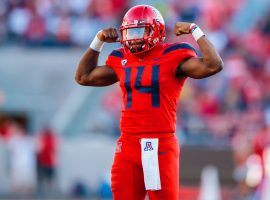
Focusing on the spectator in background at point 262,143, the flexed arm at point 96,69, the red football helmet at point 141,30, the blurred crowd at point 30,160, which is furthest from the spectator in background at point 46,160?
the red football helmet at point 141,30

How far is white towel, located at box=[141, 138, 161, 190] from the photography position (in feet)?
26.1

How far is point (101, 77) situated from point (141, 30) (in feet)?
1.81

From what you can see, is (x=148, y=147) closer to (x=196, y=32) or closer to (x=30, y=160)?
(x=196, y=32)

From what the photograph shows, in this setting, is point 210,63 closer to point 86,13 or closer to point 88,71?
point 88,71

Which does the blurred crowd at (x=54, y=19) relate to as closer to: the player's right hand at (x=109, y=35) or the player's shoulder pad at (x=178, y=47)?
the player's right hand at (x=109, y=35)

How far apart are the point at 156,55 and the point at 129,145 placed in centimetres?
68

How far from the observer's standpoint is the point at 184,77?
26.8 feet

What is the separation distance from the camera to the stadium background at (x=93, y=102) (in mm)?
17484

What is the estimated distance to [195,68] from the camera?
26.2 ft

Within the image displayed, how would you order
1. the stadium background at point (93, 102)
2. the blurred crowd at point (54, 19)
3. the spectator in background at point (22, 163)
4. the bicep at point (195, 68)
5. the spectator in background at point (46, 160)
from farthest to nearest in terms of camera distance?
the blurred crowd at point (54, 19), the spectator in background at point (22, 163), the spectator in background at point (46, 160), the stadium background at point (93, 102), the bicep at point (195, 68)

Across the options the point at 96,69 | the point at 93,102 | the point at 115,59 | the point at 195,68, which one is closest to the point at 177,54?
the point at 195,68

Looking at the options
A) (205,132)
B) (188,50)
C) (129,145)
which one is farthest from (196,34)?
(205,132)

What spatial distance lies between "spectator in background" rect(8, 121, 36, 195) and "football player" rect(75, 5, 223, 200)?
10.5 m

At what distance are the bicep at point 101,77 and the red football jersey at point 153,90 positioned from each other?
23 centimetres
